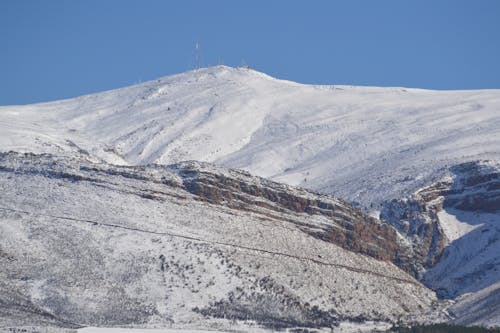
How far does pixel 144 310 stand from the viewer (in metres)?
93.3

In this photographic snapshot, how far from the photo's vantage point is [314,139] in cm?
18238

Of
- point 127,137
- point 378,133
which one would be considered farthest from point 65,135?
point 378,133

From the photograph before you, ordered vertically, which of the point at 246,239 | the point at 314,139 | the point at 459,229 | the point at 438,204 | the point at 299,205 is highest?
the point at 314,139

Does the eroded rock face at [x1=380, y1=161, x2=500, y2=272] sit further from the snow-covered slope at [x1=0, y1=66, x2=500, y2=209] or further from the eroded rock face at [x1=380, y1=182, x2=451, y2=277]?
the snow-covered slope at [x1=0, y1=66, x2=500, y2=209]

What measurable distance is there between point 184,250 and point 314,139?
3230 inches

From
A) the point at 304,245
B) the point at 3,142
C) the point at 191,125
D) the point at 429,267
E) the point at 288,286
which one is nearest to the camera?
the point at 288,286

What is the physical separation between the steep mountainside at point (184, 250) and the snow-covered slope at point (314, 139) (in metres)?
22.4

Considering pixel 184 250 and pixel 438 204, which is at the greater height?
pixel 438 204

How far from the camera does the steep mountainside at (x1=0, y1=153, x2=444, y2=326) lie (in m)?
94.8

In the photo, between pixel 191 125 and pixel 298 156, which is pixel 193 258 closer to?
pixel 298 156

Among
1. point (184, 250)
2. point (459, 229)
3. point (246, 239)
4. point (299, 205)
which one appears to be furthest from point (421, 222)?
point (184, 250)

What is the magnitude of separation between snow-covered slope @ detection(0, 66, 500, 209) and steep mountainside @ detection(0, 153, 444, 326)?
22.4m

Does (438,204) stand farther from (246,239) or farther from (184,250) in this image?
(184,250)

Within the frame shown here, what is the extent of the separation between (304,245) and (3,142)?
57.9m
